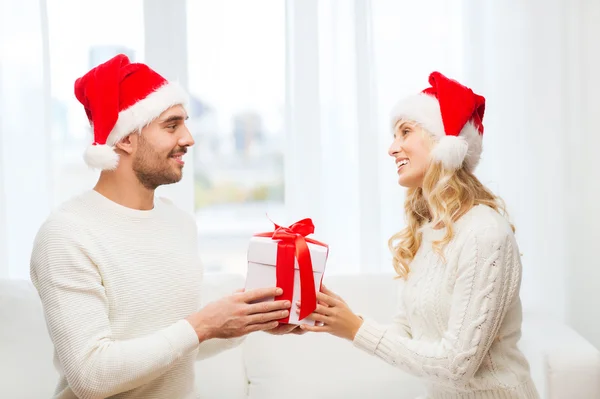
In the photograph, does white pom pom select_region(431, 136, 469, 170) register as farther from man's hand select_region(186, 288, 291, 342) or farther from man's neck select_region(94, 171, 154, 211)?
man's neck select_region(94, 171, 154, 211)

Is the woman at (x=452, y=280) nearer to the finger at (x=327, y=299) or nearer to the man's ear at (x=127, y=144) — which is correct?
the finger at (x=327, y=299)

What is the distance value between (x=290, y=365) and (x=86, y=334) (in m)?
1.04

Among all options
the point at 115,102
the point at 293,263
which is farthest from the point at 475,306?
the point at 115,102

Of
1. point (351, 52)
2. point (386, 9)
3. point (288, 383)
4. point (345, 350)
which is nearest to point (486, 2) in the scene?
point (386, 9)

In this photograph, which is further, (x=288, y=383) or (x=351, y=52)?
(x=351, y=52)

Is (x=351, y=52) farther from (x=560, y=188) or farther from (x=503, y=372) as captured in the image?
(x=503, y=372)

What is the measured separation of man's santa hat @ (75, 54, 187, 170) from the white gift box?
1.57 ft

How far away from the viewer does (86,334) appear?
1.68m

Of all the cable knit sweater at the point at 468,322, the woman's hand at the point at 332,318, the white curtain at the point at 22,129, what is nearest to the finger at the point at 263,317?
the woman's hand at the point at 332,318

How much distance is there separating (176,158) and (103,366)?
65cm

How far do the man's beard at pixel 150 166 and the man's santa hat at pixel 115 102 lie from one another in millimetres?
58

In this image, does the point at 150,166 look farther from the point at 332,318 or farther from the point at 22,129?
the point at 22,129

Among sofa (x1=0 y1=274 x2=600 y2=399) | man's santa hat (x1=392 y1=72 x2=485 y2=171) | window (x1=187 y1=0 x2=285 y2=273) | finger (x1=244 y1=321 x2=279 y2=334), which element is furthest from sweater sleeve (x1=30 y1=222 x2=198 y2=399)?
window (x1=187 y1=0 x2=285 y2=273)

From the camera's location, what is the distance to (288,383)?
2.50 meters
